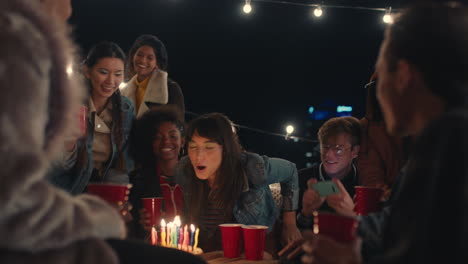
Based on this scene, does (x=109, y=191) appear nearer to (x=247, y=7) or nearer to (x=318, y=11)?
(x=247, y=7)

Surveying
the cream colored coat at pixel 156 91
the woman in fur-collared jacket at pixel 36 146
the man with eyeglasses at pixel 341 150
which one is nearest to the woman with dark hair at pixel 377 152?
the man with eyeglasses at pixel 341 150

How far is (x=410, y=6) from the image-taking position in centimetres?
194

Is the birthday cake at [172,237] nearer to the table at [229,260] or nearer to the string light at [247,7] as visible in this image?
the table at [229,260]

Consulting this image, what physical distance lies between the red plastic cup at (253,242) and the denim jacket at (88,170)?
1.64 metres

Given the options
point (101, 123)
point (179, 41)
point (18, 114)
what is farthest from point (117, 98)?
point (179, 41)

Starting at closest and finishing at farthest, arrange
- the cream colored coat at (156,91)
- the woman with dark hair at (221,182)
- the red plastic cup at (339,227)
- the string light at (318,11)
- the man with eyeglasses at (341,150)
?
the red plastic cup at (339,227) → the woman with dark hair at (221,182) → the man with eyeglasses at (341,150) → the cream colored coat at (156,91) → the string light at (318,11)

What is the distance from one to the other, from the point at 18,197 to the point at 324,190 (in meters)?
1.90

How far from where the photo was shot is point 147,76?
567cm

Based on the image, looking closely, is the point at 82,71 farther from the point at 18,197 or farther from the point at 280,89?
the point at 280,89

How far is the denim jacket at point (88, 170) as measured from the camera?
13.5ft

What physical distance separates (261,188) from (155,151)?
122 cm

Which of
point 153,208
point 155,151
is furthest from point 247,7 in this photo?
point 153,208

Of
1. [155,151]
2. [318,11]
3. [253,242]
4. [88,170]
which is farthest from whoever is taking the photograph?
[318,11]

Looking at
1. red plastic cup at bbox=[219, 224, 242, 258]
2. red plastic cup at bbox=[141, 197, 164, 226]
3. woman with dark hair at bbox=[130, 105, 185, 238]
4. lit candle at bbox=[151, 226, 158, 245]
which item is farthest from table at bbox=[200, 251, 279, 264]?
woman with dark hair at bbox=[130, 105, 185, 238]
